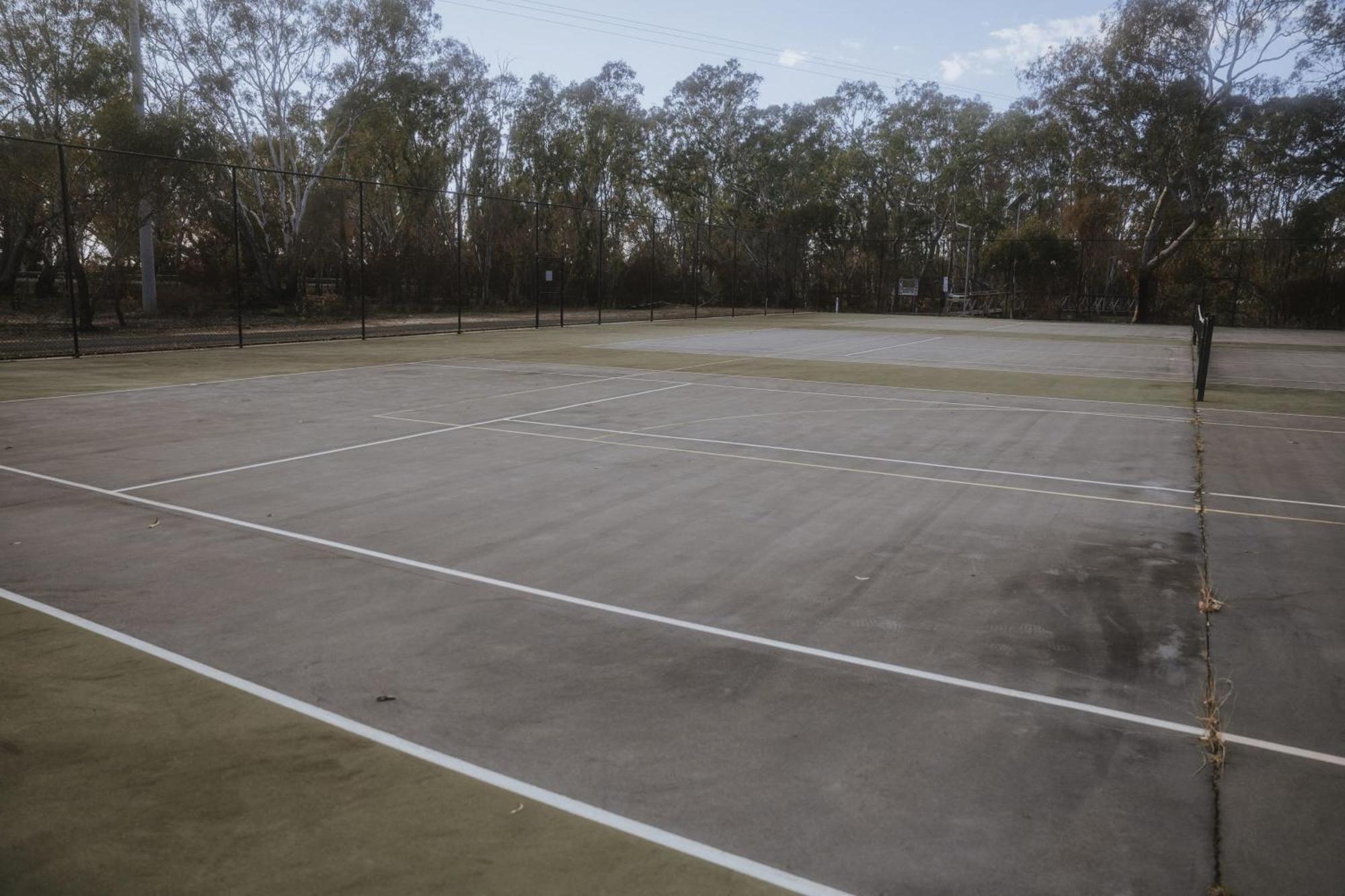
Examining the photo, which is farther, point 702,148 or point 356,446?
point 702,148

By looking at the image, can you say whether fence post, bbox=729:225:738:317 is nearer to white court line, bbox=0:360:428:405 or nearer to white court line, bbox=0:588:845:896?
white court line, bbox=0:360:428:405

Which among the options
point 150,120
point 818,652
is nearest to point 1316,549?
point 818,652

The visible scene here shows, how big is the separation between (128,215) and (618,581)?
2538cm

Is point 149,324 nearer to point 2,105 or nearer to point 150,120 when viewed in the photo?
point 150,120

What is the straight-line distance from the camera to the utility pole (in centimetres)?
2752

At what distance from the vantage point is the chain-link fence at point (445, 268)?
25.5 meters

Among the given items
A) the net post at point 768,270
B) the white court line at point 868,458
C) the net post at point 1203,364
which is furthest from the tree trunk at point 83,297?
the net post at point 768,270

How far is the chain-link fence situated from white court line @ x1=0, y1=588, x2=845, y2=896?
49.6 feet

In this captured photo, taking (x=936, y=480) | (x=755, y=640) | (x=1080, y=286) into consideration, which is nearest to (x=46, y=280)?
(x=936, y=480)

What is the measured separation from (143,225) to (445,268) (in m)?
11.9

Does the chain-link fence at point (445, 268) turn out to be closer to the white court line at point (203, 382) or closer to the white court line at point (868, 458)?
the white court line at point (203, 382)

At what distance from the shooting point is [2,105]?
1149 inches

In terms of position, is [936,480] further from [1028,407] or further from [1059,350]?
[1059,350]

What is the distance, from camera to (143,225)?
2647 cm
